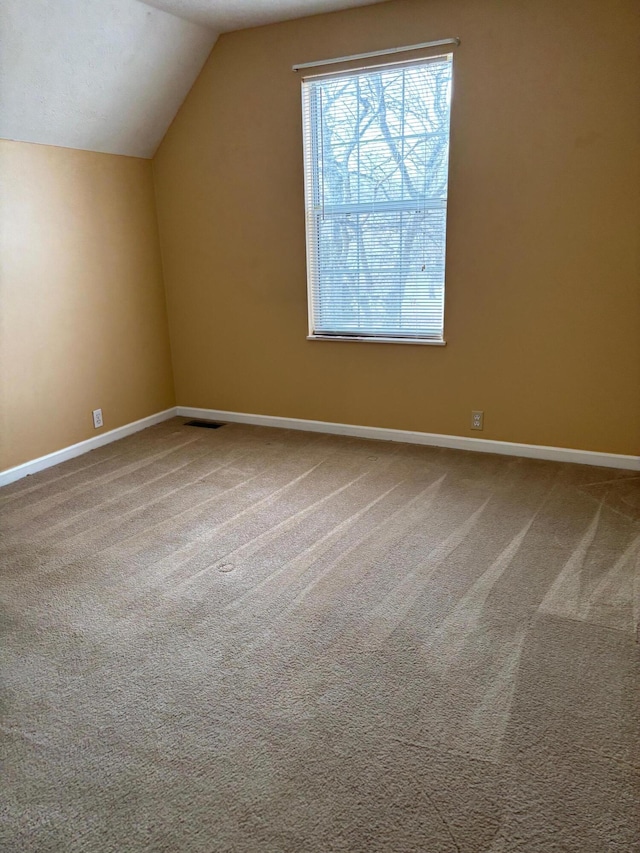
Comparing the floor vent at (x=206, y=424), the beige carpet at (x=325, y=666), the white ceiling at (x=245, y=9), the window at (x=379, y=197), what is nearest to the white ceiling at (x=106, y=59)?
the white ceiling at (x=245, y=9)

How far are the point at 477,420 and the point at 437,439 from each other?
301 millimetres

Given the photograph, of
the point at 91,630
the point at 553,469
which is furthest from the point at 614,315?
the point at 91,630

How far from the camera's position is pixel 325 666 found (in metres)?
2.04

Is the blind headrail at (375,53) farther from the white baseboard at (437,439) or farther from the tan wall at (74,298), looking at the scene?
the white baseboard at (437,439)

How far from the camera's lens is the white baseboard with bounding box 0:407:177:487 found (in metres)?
3.69

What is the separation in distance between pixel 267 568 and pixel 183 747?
983mm

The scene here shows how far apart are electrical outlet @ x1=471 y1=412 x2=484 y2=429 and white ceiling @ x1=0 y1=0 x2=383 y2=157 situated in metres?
2.50

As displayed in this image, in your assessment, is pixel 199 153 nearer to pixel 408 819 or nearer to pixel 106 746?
pixel 106 746

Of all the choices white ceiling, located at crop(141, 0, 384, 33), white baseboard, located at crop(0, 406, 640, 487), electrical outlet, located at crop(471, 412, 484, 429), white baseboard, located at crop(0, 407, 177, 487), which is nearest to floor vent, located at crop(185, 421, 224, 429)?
white baseboard, located at crop(0, 406, 640, 487)

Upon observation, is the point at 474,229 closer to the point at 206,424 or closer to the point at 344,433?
the point at 344,433

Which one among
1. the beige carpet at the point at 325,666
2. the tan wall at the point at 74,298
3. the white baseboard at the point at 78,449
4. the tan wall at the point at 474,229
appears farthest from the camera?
the white baseboard at the point at 78,449

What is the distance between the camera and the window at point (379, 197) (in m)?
3.61

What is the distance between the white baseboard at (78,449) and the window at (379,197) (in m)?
1.61

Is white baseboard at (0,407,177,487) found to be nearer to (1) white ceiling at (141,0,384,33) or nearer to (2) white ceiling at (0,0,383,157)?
(2) white ceiling at (0,0,383,157)
